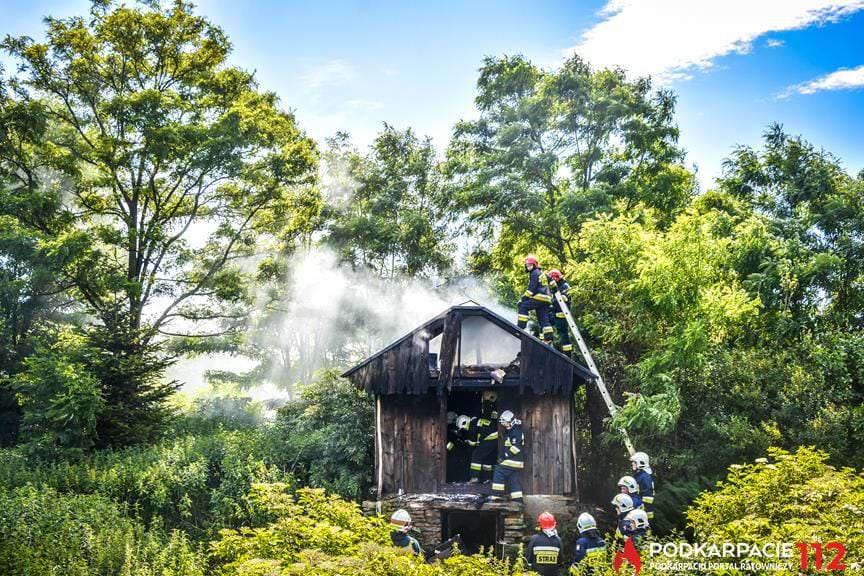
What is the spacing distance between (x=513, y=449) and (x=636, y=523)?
3.61 meters

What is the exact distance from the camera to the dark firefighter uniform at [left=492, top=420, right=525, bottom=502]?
573 inches

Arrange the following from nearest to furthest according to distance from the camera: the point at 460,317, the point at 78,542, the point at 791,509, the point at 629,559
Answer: the point at 629,559
the point at 791,509
the point at 78,542
the point at 460,317

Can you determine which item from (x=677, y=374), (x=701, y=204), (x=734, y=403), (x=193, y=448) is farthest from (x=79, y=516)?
(x=701, y=204)

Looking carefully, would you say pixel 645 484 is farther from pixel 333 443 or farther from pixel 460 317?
pixel 333 443

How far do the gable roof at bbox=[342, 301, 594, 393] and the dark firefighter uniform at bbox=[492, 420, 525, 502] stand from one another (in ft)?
4.86

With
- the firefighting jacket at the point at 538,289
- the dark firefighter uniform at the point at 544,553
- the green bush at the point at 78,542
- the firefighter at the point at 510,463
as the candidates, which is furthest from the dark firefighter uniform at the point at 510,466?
the green bush at the point at 78,542

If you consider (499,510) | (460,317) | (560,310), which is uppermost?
(560,310)

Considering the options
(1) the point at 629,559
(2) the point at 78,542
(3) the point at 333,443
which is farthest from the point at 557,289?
(2) the point at 78,542

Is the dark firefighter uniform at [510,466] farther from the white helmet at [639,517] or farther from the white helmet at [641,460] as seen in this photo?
the white helmet at [639,517]

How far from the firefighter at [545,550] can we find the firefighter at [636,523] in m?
1.28

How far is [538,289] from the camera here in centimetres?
1641

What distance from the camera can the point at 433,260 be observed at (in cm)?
3194

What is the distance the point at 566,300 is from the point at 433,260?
1467 cm

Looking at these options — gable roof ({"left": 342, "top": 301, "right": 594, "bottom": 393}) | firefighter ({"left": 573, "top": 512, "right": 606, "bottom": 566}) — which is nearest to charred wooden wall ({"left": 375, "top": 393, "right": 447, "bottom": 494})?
gable roof ({"left": 342, "top": 301, "right": 594, "bottom": 393})
